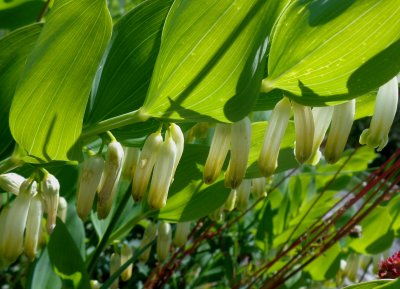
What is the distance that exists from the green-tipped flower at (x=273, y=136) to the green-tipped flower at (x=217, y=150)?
6 cm

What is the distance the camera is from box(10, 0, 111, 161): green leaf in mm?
667

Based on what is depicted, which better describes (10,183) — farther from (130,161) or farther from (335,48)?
(335,48)

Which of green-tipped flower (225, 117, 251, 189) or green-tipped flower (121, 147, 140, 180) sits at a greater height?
green-tipped flower (225, 117, 251, 189)

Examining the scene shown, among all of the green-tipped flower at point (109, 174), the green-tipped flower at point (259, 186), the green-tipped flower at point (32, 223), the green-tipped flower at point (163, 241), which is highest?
the green-tipped flower at point (109, 174)

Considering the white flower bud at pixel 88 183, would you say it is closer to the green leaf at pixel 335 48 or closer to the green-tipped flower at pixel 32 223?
the green-tipped flower at pixel 32 223

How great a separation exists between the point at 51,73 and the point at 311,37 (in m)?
0.32

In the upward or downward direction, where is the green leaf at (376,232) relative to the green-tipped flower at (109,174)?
downward

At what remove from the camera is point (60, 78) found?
0.71m

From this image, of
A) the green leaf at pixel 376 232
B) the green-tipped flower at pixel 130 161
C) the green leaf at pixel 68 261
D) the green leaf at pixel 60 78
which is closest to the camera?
the green leaf at pixel 60 78

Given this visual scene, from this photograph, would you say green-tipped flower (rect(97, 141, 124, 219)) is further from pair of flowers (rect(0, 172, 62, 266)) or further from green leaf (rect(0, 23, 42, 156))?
green leaf (rect(0, 23, 42, 156))

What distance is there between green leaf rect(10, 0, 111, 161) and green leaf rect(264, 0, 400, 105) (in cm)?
23

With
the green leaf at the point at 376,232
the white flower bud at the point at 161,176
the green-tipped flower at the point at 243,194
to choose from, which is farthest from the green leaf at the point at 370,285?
the green leaf at the point at 376,232

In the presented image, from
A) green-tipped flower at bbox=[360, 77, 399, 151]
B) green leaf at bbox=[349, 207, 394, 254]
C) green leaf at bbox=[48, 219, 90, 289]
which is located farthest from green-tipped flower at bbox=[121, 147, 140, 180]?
green leaf at bbox=[349, 207, 394, 254]

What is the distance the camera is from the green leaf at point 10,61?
0.82 m
